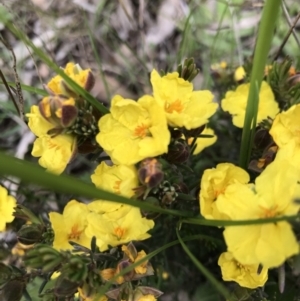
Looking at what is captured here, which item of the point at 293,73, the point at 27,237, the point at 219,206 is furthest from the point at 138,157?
the point at 293,73

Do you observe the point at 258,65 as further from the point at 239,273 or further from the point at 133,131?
the point at 239,273

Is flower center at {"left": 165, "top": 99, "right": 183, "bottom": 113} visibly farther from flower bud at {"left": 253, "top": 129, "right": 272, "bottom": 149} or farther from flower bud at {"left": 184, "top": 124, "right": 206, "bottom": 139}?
flower bud at {"left": 253, "top": 129, "right": 272, "bottom": 149}

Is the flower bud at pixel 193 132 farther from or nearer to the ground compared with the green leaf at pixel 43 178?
nearer to the ground

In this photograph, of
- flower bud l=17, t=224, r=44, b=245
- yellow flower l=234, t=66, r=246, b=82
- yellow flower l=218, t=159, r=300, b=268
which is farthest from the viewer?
yellow flower l=234, t=66, r=246, b=82

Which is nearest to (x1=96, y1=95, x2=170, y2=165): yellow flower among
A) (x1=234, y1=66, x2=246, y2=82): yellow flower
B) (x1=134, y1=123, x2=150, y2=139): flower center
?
(x1=134, y1=123, x2=150, y2=139): flower center

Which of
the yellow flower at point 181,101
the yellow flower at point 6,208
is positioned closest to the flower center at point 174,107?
the yellow flower at point 181,101

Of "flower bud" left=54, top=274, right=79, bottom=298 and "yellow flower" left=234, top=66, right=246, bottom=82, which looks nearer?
"flower bud" left=54, top=274, right=79, bottom=298

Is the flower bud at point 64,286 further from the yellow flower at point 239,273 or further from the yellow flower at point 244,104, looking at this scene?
the yellow flower at point 244,104
